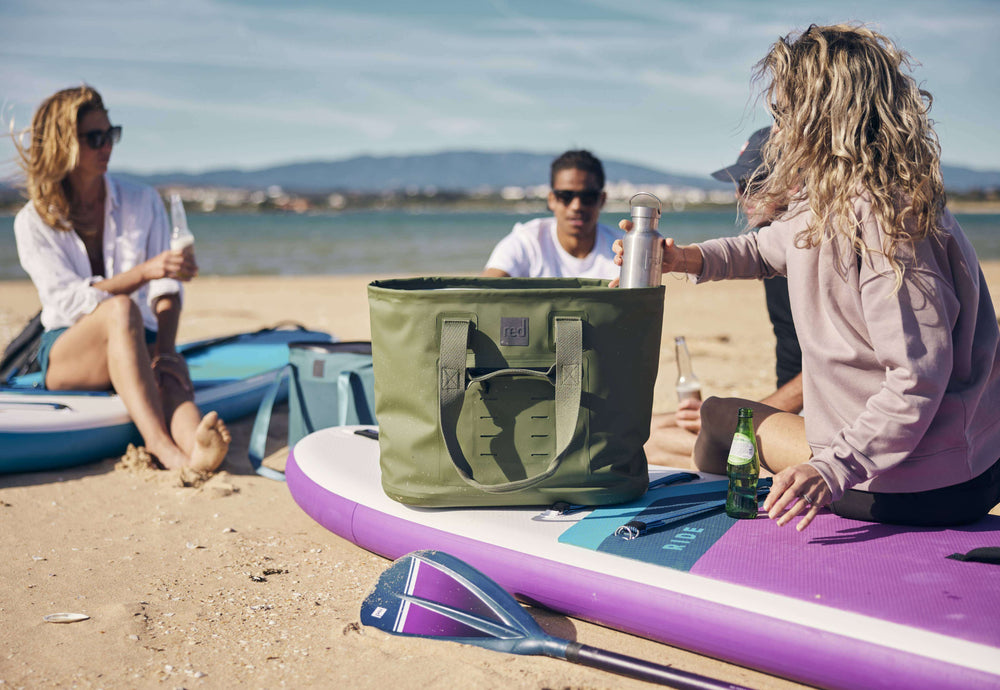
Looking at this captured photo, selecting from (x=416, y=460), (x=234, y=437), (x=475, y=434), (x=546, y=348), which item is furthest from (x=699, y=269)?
(x=234, y=437)

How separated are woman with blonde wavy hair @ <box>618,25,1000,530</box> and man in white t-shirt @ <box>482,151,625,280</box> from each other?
218 cm

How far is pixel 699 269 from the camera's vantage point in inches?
109

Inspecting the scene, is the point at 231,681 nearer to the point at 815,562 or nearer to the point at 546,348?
the point at 546,348

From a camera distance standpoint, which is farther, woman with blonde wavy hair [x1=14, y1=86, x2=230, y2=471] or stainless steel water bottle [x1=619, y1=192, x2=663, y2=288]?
woman with blonde wavy hair [x1=14, y1=86, x2=230, y2=471]

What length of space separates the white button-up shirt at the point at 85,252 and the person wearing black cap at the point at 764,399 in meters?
2.68

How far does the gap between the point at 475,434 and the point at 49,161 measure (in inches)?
117

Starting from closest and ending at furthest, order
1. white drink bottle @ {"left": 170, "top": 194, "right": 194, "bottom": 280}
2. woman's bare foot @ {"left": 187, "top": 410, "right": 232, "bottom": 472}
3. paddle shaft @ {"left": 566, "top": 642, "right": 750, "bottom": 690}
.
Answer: paddle shaft @ {"left": 566, "top": 642, "right": 750, "bottom": 690}, woman's bare foot @ {"left": 187, "top": 410, "right": 232, "bottom": 472}, white drink bottle @ {"left": 170, "top": 194, "right": 194, "bottom": 280}

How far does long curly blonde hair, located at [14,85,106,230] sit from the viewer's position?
13.6 ft

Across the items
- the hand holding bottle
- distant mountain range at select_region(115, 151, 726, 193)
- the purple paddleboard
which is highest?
distant mountain range at select_region(115, 151, 726, 193)

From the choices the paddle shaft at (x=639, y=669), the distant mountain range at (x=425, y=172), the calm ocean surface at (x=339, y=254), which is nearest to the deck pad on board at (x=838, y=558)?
the paddle shaft at (x=639, y=669)

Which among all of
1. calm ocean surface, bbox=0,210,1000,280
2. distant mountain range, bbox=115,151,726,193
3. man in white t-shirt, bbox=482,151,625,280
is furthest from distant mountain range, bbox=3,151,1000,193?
man in white t-shirt, bbox=482,151,625,280

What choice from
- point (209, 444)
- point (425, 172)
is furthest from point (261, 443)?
point (425, 172)

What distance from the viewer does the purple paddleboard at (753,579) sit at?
1.95 metres

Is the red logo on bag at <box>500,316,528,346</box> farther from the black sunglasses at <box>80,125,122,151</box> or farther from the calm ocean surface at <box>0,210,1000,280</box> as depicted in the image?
the calm ocean surface at <box>0,210,1000,280</box>
